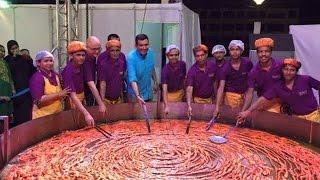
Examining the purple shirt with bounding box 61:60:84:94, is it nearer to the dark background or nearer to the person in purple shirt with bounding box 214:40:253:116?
the person in purple shirt with bounding box 214:40:253:116

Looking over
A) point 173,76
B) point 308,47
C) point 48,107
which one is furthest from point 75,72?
point 308,47

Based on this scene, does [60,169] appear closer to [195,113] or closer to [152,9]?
[195,113]

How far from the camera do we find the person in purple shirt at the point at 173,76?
5035 millimetres

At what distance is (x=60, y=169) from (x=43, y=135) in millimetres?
928

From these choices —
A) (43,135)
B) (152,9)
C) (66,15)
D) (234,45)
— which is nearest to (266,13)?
(152,9)

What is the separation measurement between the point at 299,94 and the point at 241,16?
10.9 metres

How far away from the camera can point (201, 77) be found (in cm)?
484

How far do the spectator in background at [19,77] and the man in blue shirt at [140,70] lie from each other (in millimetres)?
2380

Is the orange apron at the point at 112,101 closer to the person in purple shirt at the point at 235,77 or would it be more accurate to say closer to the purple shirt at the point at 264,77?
the person in purple shirt at the point at 235,77

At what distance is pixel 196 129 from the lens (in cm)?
415

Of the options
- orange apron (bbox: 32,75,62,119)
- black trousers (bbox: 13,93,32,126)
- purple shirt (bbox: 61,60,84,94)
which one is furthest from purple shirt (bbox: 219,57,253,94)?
black trousers (bbox: 13,93,32,126)

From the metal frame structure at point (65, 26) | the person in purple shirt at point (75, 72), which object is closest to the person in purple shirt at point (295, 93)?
the person in purple shirt at point (75, 72)

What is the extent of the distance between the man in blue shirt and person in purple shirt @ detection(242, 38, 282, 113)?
138 cm

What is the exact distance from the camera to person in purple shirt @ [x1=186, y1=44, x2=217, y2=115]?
15.7ft
